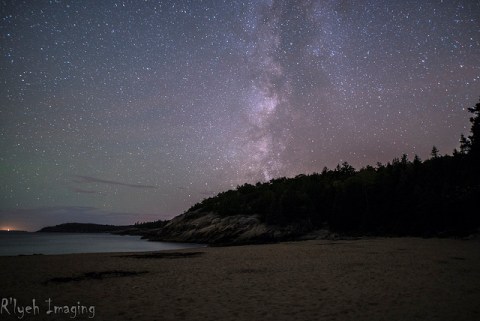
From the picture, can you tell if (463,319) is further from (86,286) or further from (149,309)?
(86,286)

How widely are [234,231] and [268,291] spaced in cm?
6690

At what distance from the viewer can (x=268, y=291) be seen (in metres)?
14.0

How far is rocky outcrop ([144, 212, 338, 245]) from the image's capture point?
74188 mm

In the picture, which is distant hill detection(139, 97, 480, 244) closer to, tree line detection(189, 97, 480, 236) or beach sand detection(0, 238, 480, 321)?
tree line detection(189, 97, 480, 236)

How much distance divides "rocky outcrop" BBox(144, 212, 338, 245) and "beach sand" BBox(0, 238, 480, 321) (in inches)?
2018

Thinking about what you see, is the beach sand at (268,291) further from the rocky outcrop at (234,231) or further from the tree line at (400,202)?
the rocky outcrop at (234,231)

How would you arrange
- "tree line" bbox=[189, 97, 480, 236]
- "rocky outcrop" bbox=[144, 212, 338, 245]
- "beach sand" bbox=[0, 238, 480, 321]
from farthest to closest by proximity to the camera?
1. "rocky outcrop" bbox=[144, 212, 338, 245]
2. "tree line" bbox=[189, 97, 480, 236]
3. "beach sand" bbox=[0, 238, 480, 321]

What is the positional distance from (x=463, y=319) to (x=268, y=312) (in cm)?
655

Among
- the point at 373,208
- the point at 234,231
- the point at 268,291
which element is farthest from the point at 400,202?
the point at 268,291

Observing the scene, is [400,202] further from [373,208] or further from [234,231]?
[234,231]

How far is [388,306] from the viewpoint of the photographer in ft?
36.0

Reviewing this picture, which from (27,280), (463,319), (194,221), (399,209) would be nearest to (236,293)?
(463,319)

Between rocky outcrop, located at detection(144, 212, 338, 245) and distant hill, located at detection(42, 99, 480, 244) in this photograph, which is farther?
rocky outcrop, located at detection(144, 212, 338, 245)

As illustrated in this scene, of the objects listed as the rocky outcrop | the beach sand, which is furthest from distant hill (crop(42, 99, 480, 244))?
the beach sand
